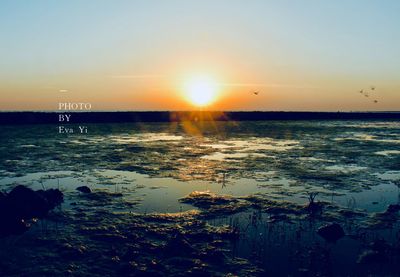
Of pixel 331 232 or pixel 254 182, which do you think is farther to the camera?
pixel 254 182

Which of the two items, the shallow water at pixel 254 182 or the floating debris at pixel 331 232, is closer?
the shallow water at pixel 254 182

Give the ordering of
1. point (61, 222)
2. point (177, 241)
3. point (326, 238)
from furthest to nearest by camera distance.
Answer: point (61, 222), point (326, 238), point (177, 241)

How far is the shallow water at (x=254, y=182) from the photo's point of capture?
10.5 metres

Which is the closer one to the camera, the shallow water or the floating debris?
the shallow water

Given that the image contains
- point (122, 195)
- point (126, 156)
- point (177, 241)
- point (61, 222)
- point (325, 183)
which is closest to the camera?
point (177, 241)

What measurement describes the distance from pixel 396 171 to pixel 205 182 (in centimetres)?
1160

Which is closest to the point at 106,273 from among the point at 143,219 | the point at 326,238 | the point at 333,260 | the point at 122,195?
the point at 143,219

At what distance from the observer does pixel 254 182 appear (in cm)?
1862

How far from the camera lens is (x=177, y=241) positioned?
34.1 feet

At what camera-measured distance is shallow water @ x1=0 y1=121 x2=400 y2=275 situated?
1046cm

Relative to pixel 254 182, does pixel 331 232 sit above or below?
below

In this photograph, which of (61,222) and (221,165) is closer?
(61,222)

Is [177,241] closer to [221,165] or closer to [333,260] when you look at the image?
[333,260]

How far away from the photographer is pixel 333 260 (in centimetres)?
962
